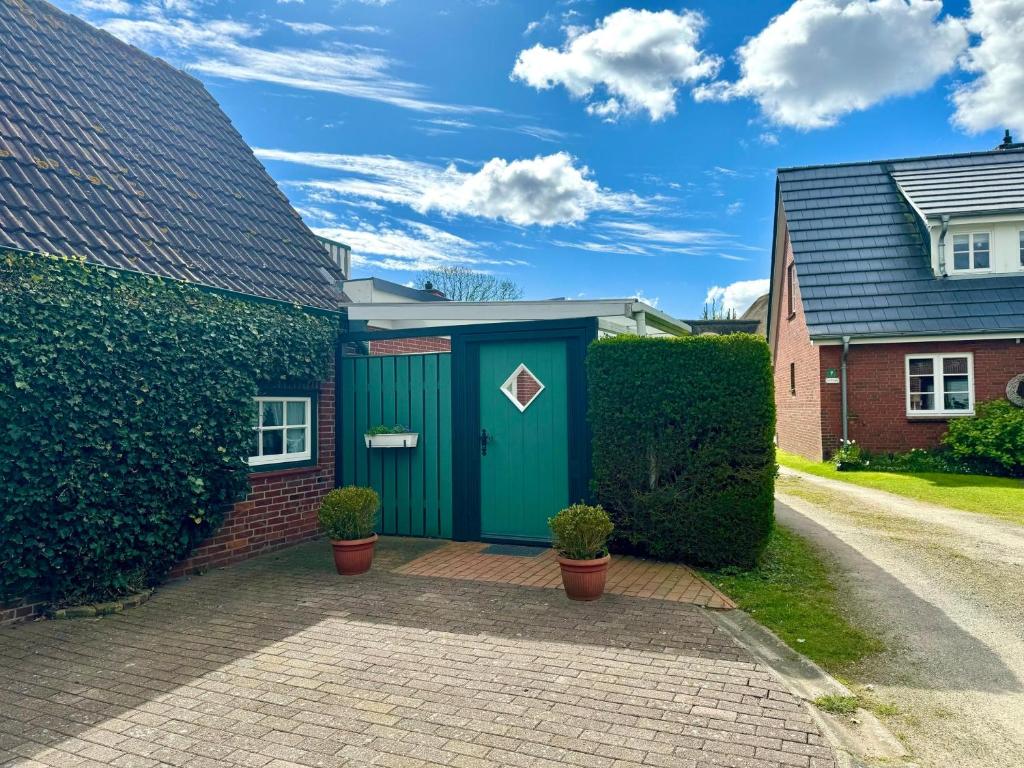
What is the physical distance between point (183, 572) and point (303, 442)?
2099mm

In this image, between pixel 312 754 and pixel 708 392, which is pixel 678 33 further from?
pixel 312 754

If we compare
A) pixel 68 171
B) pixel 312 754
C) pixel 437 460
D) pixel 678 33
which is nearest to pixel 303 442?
pixel 437 460

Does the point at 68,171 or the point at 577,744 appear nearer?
the point at 577,744

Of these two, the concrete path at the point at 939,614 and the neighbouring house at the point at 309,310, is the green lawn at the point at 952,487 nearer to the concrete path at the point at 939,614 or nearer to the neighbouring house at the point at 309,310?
the concrete path at the point at 939,614

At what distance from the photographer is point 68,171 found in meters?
6.29

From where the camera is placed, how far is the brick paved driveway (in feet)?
10.1

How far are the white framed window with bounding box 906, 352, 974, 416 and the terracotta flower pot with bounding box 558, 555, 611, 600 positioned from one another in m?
12.4

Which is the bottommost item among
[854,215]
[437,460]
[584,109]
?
[437,460]

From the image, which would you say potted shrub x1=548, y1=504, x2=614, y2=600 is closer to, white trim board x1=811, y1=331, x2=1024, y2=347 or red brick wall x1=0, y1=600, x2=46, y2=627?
red brick wall x1=0, y1=600, x2=46, y2=627

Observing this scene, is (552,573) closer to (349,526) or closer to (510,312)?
(349,526)

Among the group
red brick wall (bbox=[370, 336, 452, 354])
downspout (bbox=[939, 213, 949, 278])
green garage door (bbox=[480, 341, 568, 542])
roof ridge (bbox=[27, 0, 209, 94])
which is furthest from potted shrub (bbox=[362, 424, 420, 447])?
downspout (bbox=[939, 213, 949, 278])

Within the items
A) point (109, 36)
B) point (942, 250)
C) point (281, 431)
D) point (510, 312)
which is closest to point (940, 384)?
point (942, 250)

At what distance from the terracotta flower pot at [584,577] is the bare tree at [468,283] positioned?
2472cm

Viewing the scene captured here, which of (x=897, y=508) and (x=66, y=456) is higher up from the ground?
(x=66, y=456)
